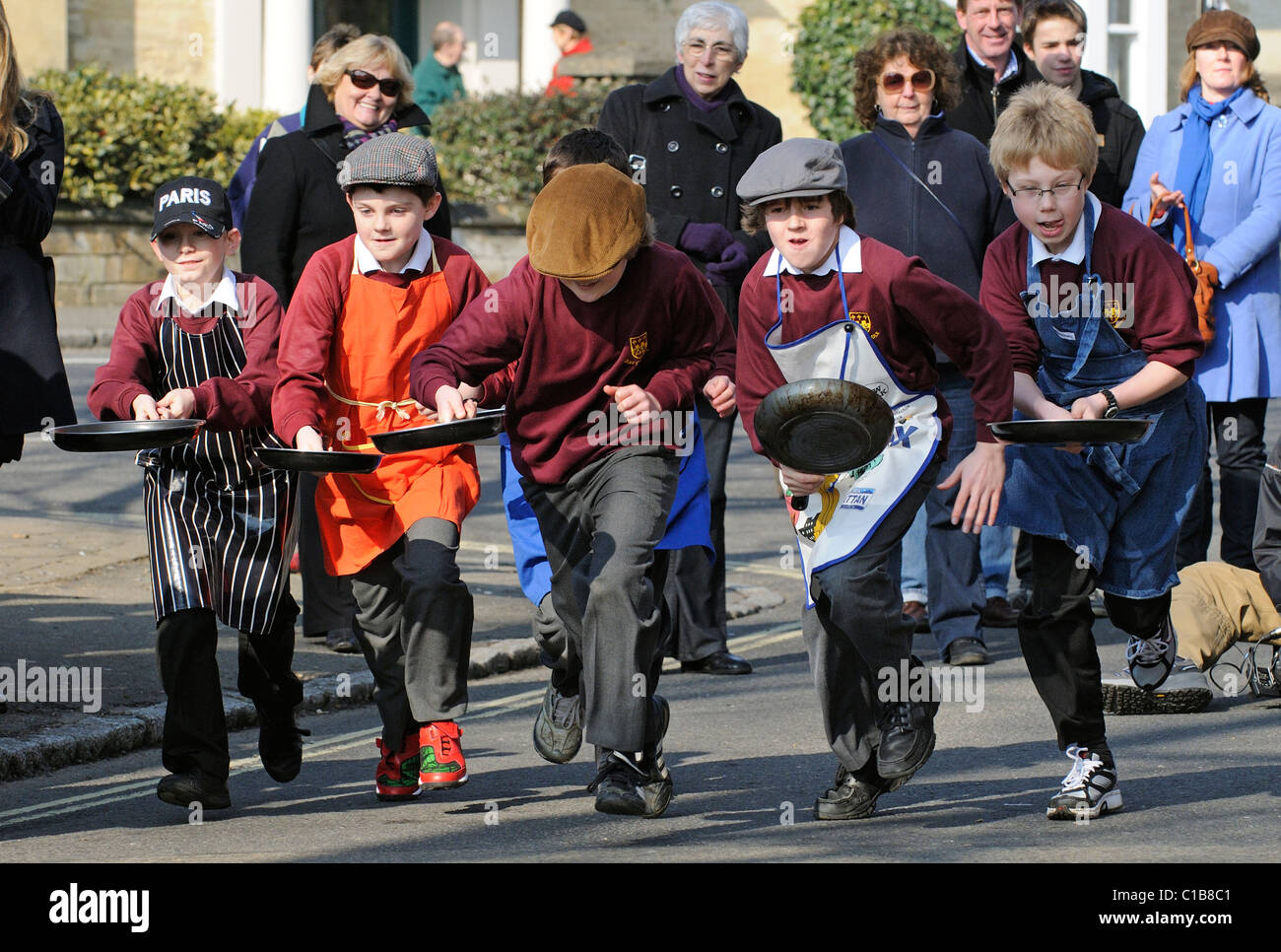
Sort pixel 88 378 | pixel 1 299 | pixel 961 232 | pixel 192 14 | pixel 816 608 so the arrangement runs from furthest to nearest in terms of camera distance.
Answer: pixel 192 14 → pixel 88 378 → pixel 961 232 → pixel 1 299 → pixel 816 608

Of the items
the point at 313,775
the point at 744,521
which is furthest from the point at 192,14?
→ the point at 313,775

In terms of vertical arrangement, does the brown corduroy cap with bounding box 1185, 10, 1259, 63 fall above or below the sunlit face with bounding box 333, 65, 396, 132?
above

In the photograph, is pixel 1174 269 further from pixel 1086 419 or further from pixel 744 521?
pixel 744 521

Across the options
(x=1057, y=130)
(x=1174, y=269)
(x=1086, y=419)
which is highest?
(x=1057, y=130)

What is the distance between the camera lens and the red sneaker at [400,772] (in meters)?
6.01

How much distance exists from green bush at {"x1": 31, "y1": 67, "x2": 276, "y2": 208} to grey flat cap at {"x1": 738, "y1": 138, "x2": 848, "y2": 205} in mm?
13673

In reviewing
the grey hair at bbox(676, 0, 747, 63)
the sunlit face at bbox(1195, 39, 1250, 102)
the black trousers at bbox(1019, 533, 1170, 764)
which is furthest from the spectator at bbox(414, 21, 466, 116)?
the black trousers at bbox(1019, 533, 1170, 764)

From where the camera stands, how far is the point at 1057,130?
5.64 m

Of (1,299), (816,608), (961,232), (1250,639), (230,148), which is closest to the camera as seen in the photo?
(816,608)

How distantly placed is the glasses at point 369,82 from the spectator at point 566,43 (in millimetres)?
13200

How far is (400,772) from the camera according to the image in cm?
602

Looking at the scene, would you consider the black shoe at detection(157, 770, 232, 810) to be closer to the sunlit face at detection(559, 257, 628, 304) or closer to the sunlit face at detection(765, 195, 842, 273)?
the sunlit face at detection(559, 257, 628, 304)

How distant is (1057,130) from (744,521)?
615 cm

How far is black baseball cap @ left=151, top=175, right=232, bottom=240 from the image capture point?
5.87 metres
